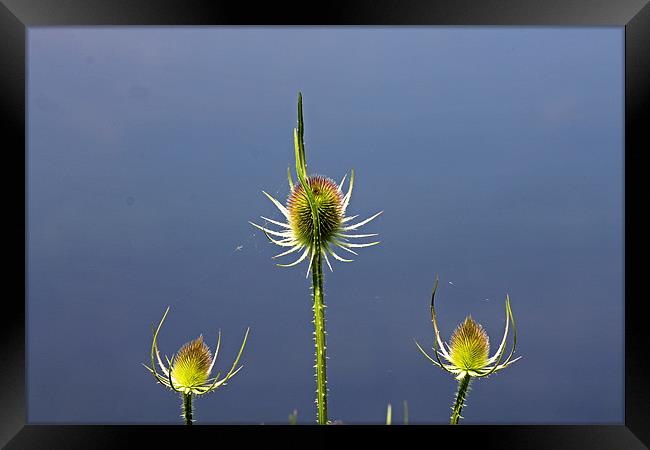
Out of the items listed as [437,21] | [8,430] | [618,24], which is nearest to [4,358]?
[8,430]

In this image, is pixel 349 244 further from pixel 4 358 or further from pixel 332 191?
pixel 4 358

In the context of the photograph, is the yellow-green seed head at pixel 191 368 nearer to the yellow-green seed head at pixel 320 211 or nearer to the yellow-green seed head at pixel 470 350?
the yellow-green seed head at pixel 320 211

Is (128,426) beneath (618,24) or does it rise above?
beneath

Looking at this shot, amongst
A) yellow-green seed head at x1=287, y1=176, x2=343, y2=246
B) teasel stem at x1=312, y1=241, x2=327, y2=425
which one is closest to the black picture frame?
teasel stem at x1=312, y1=241, x2=327, y2=425

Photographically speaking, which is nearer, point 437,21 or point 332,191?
point 437,21

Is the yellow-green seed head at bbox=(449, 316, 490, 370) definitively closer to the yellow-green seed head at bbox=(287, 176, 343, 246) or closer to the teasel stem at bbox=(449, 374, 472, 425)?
the teasel stem at bbox=(449, 374, 472, 425)

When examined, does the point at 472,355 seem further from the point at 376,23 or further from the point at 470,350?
the point at 376,23

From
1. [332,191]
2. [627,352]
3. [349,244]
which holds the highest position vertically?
[332,191]
